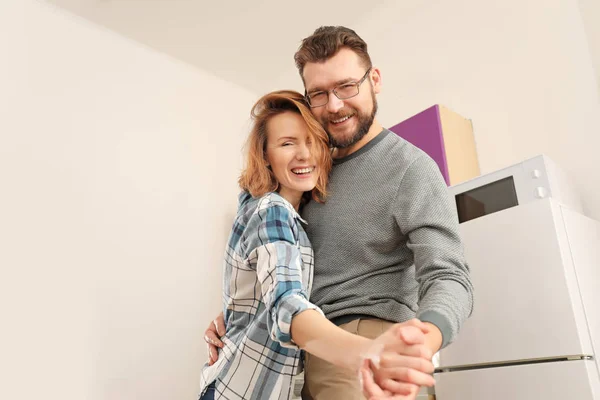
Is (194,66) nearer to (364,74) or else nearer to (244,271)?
(364,74)

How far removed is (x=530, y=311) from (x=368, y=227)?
2.15 ft

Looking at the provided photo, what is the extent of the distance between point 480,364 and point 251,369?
0.83 m

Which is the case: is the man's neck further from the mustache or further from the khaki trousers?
the khaki trousers

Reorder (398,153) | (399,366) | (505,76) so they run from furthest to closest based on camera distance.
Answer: (505,76) → (398,153) → (399,366)

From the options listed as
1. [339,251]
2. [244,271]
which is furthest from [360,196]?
[244,271]

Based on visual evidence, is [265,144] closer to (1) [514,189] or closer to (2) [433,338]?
(2) [433,338]

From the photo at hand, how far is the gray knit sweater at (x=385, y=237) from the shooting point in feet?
3.22

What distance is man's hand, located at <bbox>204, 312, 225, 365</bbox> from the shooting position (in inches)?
48.3

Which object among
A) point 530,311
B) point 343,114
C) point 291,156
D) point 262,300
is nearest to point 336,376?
point 262,300

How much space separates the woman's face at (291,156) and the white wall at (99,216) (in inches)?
59.5

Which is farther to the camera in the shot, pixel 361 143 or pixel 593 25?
pixel 593 25

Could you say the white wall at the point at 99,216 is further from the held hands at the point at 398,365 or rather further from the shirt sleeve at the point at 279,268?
the held hands at the point at 398,365

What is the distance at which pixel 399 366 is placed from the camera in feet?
2.49

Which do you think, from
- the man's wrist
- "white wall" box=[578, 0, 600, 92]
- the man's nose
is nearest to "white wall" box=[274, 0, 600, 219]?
"white wall" box=[578, 0, 600, 92]
